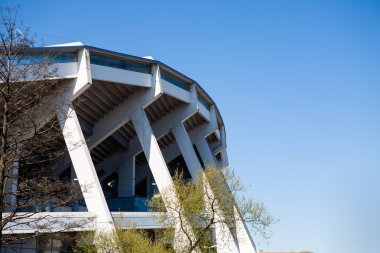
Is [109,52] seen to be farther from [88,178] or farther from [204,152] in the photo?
[204,152]

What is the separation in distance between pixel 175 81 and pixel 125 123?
5.53 metres

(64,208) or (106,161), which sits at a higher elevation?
(106,161)

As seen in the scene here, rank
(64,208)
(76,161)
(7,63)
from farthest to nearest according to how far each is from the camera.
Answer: (64,208) < (76,161) < (7,63)

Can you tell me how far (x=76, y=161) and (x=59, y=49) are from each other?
6.88m

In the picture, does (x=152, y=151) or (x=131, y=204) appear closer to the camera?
(x=152, y=151)

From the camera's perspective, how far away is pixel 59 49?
92.2ft

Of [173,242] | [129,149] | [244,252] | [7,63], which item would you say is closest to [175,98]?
[129,149]

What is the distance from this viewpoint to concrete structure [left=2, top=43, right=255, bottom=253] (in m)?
27.7

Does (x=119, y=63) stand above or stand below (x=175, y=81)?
below

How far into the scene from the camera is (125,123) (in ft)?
125

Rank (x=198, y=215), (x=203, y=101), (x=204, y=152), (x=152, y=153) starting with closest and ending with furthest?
1. (x=198, y=215)
2. (x=152, y=153)
3. (x=203, y=101)
4. (x=204, y=152)

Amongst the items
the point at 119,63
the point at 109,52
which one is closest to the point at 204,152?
the point at 119,63

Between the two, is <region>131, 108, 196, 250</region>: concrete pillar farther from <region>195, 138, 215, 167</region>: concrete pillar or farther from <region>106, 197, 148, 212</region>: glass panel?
<region>195, 138, 215, 167</region>: concrete pillar

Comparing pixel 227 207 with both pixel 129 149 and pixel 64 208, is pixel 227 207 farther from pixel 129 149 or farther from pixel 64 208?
pixel 129 149
